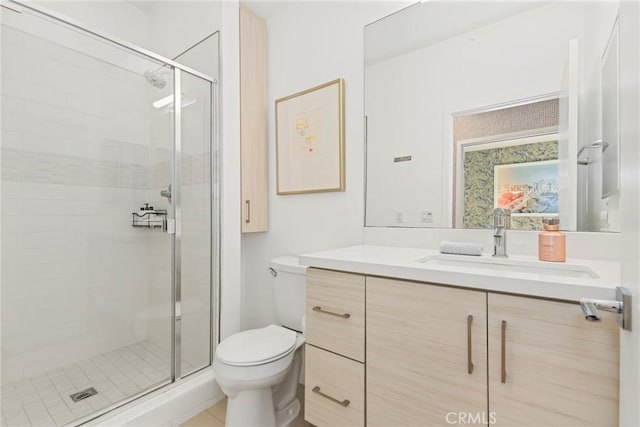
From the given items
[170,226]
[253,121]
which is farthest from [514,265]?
[170,226]

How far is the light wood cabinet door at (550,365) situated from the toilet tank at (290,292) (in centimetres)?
98

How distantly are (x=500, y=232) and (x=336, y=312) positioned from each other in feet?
2.21

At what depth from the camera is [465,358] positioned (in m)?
0.84

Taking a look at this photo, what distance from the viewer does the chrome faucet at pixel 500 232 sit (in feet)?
3.69

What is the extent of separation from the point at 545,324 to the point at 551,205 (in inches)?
23.7

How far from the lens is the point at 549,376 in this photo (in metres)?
0.73


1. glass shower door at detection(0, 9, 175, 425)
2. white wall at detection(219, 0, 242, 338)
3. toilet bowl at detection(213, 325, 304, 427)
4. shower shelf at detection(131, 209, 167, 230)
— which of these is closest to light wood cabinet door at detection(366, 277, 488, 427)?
toilet bowl at detection(213, 325, 304, 427)

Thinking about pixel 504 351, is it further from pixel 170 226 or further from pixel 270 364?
pixel 170 226

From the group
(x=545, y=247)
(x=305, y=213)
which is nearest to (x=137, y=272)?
(x=305, y=213)

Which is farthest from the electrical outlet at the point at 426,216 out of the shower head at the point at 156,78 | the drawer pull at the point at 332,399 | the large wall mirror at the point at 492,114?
the shower head at the point at 156,78

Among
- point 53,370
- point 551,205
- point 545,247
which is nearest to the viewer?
point 545,247

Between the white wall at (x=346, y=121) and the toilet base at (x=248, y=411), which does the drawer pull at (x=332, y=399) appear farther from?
the white wall at (x=346, y=121)

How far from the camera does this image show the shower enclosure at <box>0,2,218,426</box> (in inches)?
64.1

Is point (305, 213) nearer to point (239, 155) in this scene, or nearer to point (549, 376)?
point (239, 155)
